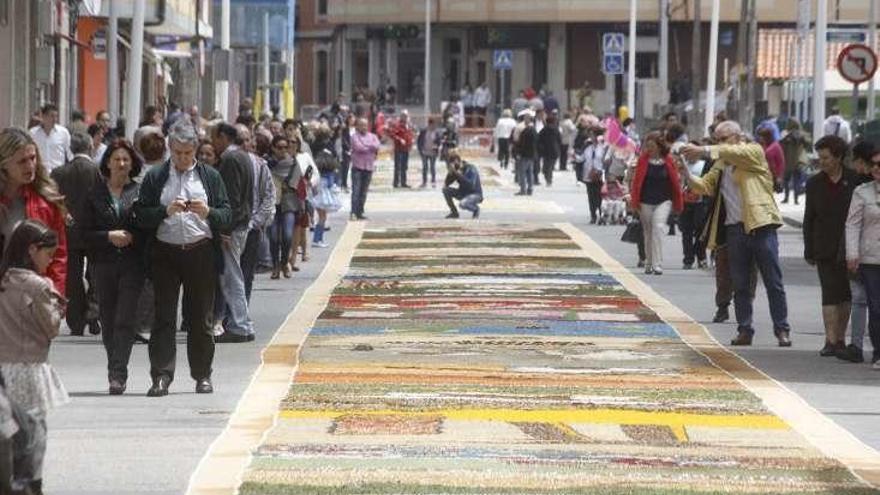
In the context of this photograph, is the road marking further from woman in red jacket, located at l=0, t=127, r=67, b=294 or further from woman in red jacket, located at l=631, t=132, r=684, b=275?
woman in red jacket, located at l=631, t=132, r=684, b=275

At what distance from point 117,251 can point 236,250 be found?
4.15m

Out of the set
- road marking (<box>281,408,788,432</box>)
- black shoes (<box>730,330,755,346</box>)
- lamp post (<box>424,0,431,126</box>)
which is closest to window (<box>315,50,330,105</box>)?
lamp post (<box>424,0,431,126</box>)

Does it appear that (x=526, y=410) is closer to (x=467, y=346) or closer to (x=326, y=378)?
(x=326, y=378)

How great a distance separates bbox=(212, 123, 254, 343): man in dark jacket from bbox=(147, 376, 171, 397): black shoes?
414 cm

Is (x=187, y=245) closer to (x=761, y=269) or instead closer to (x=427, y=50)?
(x=761, y=269)

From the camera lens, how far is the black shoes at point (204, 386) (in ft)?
57.4

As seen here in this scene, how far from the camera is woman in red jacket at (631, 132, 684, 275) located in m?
31.2

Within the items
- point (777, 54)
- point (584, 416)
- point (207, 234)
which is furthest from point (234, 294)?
point (777, 54)

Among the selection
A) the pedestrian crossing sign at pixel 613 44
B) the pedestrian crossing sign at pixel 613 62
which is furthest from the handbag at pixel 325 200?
the pedestrian crossing sign at pixel 613 44

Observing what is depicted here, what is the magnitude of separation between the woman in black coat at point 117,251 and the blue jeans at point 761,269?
5919 mm

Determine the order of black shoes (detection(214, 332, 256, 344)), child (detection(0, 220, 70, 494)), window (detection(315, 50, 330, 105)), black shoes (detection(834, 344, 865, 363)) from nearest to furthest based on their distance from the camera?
child (detection(0, 220, 70, 494)) < black shoes (detection(834, 344, 865, 363)) < black shoes (detection(214, 332, 256, 344)) < window (detection(315, 50, 330, 105))

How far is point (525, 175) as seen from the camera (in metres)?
56.1

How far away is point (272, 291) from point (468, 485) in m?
15.2

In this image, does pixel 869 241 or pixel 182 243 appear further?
pixel 869 241
